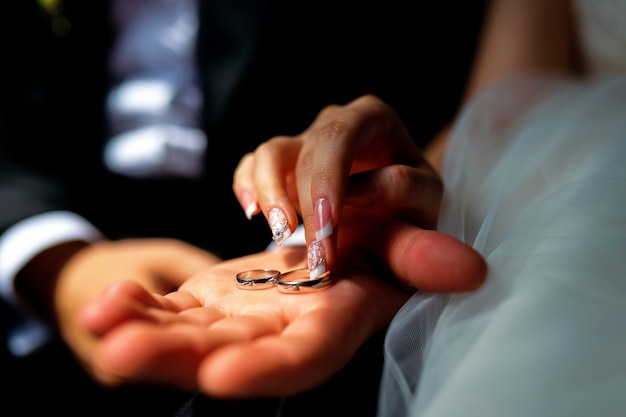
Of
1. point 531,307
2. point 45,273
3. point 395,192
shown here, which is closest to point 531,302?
point 531,307

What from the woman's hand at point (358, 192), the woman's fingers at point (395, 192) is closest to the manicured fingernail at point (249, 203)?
the woman's hand at point (358, 192)


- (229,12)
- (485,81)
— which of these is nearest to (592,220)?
(485,81)

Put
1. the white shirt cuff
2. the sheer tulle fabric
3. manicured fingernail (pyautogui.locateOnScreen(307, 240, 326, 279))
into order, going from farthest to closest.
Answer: the white shirt cuff
manicured fingernail (pyautogui.locateOnScreen(307, 240, 326, 279))
the sheer tulle fabric

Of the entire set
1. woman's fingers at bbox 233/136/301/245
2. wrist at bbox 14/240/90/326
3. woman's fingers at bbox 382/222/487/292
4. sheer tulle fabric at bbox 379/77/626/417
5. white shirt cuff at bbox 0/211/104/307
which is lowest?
wrist at bbox 14/240/90/326

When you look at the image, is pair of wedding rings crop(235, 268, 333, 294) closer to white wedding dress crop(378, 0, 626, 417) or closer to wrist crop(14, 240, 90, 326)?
white wedding dress crop(378, 0, 626, 417)

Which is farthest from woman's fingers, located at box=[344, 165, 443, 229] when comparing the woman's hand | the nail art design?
the nail art design

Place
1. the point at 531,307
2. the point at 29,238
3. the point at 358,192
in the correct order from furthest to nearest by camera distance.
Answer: the point at 29,238
the point at 358,192
the point at 531,307

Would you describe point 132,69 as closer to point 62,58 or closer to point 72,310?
point 62,58

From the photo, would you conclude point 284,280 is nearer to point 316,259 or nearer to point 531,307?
point 316,259
